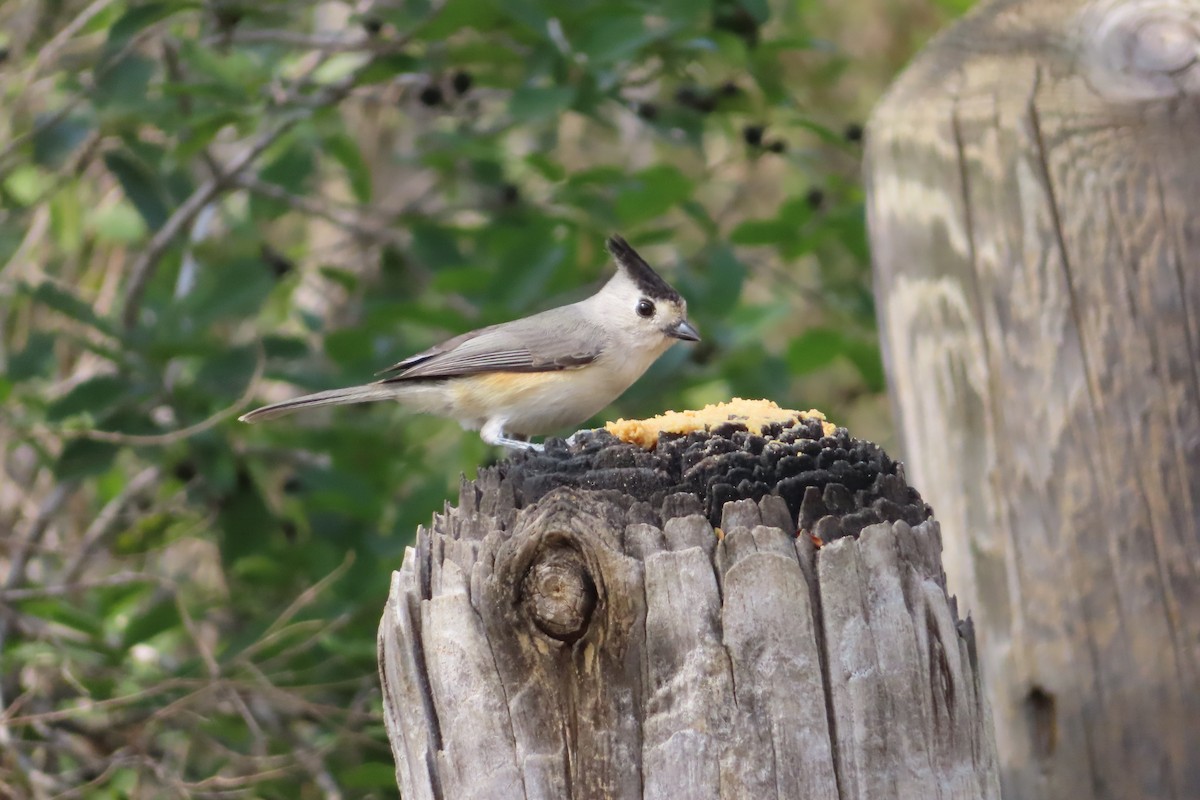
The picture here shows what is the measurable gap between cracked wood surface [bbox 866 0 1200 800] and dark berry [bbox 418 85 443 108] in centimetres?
286

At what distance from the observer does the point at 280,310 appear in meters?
6.05

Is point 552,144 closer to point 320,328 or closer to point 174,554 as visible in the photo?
point 320,328

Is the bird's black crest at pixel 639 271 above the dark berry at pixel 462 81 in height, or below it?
below

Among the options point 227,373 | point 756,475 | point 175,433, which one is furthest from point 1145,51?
point 227,373

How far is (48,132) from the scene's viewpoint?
15.3 feet

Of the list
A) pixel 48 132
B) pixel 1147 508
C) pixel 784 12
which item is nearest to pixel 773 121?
pixel 784 12

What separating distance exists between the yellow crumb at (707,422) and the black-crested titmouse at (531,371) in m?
1.62

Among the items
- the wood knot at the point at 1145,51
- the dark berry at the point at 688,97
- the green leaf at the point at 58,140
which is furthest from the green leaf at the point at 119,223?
the wood knot at the point at 1145,51

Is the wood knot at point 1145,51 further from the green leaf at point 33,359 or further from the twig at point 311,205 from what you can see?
the green leaf at point 33,359

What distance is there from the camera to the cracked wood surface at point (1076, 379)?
8.35 ft

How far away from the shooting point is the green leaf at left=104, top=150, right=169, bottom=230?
4930 mm

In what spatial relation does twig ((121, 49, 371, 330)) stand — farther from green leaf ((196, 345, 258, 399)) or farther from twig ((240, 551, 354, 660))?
twig ((240, 551, 354, 660))

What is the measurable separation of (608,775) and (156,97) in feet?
12.3

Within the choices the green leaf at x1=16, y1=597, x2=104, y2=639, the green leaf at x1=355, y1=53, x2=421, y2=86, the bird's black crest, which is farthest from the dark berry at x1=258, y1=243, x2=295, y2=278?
the bird's black crest
